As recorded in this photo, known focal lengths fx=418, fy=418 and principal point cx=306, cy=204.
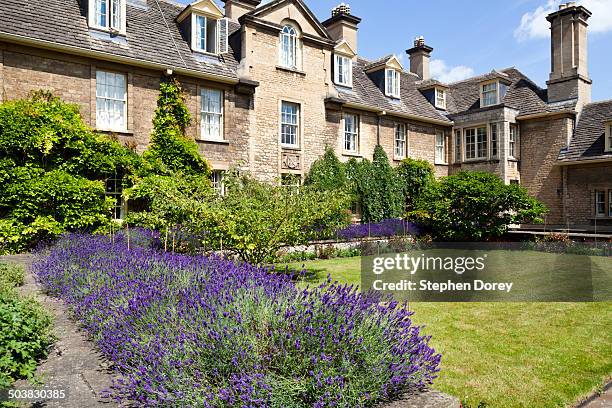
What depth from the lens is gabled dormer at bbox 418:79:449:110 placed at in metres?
26.6

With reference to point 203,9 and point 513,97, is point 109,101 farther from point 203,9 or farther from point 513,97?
point 513,97

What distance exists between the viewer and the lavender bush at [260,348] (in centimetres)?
301

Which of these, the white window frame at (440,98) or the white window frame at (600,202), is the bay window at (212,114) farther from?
the white window frame at (600,202)

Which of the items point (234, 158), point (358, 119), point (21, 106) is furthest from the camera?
point (358, 119)

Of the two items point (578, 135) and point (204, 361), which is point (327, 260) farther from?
point (578, 135)

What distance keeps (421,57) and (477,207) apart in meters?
15.1

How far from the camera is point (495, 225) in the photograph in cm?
1844

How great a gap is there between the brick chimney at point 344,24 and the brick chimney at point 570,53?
35.7 feet

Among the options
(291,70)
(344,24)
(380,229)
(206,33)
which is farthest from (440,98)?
(206,33)

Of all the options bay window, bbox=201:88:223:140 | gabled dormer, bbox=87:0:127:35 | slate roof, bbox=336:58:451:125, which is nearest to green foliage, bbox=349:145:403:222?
slate roof, bbox=336:58:451:125

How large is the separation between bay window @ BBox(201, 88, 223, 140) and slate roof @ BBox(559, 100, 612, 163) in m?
18.4

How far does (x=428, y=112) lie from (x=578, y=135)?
8.09 metres

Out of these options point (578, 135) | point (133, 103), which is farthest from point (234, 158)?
point (578, 135)

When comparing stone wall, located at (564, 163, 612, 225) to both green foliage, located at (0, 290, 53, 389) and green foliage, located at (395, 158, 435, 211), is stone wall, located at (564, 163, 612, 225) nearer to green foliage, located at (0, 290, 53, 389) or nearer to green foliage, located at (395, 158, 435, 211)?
green foliage, located at (395, 158, 435, 211)
